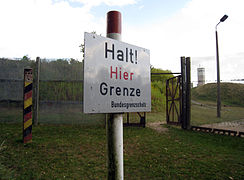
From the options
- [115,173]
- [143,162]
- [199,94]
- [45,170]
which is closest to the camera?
[115,173]

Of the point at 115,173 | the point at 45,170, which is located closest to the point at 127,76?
the point at 115,173

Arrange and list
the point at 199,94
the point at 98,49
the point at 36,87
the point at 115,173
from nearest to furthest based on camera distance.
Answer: the point at 98,49, the point at 115,173, the point at 36,87, the point at 199,94

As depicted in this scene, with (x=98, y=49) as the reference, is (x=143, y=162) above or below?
below

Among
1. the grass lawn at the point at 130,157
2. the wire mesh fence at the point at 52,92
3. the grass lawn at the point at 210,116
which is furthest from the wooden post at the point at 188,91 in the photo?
the wire mesh fence at the point at 52,92

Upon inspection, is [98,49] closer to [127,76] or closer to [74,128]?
[127,76]

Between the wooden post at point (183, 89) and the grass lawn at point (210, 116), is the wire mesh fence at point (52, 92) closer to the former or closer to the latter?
the wooden post at point (183, 89)

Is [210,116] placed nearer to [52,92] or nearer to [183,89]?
[183,89]

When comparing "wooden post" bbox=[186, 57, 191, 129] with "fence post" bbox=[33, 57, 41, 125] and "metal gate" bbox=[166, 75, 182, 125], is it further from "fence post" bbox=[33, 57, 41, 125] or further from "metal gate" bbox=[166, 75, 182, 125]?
"fence post" bbox=[33, 57, 41, 125]

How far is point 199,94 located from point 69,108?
23045mm

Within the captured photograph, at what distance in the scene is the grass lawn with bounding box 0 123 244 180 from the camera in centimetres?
300

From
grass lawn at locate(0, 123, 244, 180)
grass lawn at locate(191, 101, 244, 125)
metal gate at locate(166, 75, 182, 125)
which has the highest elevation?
metal gate at locate(166, 75, 182, 125)

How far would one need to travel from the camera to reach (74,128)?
658 cm

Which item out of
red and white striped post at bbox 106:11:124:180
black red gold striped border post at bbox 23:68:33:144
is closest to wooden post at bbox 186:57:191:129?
black red gold striped border post at bbox 23:68:33:144

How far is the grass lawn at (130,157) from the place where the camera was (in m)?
3.00
